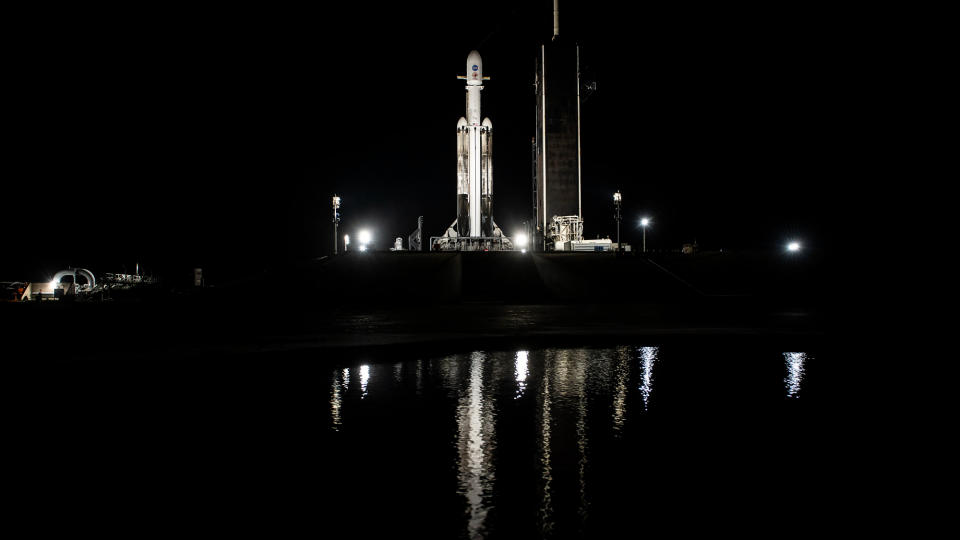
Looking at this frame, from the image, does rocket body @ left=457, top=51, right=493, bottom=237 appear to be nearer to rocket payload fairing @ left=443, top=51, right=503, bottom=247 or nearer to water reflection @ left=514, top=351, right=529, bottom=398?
rocket payload fairing @ left=443, top=51, right=503, bottom=247

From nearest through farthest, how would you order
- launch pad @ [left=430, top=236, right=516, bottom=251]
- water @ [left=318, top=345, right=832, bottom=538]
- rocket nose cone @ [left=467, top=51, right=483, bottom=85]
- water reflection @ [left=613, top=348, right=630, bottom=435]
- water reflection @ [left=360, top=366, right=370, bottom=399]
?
water @ [left=318, top=345, right=832, bottom=538]
water reflection @ [left=613, top=348, right=630, bottom=435]
water reflection @ [left=360, top=366, right=370, bottom=399]
rocket nose cone @ [left=467, top=51, right=483, bottom=85]
launch pad @ [left=430, top=236, right=516, bottom=251]

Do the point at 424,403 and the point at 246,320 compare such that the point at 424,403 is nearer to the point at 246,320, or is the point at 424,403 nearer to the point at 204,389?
the point at 204,389

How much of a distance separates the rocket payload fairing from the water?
43.0m

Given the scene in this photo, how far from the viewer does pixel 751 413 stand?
845cm

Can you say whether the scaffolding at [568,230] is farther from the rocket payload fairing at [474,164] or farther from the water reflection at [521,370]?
the water reflection at [521,370]

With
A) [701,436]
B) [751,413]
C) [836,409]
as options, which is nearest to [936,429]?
[836,409]

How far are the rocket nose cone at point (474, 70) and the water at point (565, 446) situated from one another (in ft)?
145

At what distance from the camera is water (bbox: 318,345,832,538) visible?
16.7 ft

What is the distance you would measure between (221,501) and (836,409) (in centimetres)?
705

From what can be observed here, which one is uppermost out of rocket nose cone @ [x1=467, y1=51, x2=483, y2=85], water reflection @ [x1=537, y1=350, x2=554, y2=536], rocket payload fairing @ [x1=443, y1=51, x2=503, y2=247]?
rocket nose cone @ [x1=467, y1=51, x2=483, y2=85]

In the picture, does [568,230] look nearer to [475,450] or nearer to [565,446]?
[565,446]

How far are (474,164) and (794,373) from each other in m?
44.1

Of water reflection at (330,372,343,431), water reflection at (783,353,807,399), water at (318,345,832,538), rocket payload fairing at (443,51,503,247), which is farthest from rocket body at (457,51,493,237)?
water reflection at (330,372,343,431)

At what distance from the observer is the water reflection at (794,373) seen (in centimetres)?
993
